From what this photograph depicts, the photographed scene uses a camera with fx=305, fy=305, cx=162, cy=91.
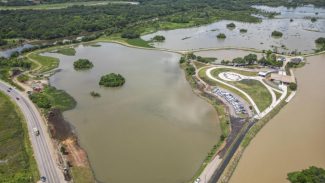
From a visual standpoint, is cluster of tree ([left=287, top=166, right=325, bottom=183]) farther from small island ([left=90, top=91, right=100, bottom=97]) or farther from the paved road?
small island ([left=90, top=91, right=100, bottom=97])

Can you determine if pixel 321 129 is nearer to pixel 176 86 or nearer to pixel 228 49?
pixel 176 86

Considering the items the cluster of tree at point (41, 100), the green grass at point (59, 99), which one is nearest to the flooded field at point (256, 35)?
the green grass at point (59, 99)

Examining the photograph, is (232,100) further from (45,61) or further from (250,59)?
(45,61)

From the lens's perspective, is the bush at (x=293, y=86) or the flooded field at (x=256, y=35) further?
the flooded field at (x=256, y=35)

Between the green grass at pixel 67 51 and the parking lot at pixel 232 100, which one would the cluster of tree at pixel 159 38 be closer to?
the green grass at pixel 67 51

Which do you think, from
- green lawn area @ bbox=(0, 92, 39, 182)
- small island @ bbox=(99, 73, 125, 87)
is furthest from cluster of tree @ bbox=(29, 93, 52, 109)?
small island @ bbox=(99, 73, 125, 87)

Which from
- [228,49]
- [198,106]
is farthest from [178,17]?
[198,106]

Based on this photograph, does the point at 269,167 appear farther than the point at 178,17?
No
